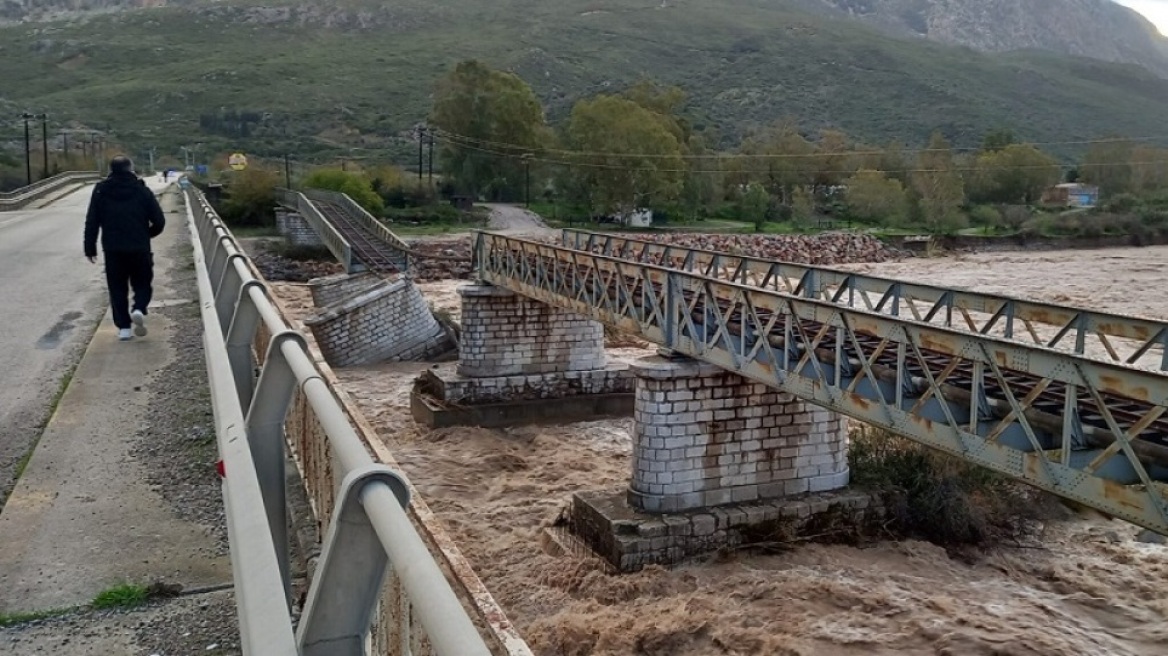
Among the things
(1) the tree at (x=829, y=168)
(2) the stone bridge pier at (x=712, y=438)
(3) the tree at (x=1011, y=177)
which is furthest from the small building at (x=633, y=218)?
(2) the stone bridge pier at (x=712, y=438)

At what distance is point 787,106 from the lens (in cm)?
13125

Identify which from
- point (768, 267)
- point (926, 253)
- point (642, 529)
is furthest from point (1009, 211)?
point (642, 529)

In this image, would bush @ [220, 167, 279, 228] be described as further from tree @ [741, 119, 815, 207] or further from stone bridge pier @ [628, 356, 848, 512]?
tree @ [741, 119, 815, 207]

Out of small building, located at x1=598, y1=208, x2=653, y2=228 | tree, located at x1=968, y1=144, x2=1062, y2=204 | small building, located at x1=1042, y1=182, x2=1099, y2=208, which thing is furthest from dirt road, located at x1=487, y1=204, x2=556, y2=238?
small building, located at x1=1042, y1=182, x2=1099, y2=208

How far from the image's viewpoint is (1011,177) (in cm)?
8569

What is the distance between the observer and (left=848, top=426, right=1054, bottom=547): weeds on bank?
14789 millimetres

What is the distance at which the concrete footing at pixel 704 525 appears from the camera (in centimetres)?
1329

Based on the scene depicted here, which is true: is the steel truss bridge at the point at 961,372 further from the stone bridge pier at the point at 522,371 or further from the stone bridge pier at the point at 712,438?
the stone bridge pier at the point at 522,371

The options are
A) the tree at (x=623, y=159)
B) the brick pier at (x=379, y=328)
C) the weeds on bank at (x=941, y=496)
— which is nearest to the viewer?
the weeds on bank at (x=941, y=496)

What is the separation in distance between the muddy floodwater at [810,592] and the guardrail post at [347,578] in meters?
9.99

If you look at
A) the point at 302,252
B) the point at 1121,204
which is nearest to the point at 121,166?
the point at 302,252

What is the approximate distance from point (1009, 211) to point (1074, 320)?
234ft

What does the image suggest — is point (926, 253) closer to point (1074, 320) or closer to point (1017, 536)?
point (1017, 536)

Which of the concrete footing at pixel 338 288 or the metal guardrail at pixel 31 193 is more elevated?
the metal guardrail at pixel 31 193
